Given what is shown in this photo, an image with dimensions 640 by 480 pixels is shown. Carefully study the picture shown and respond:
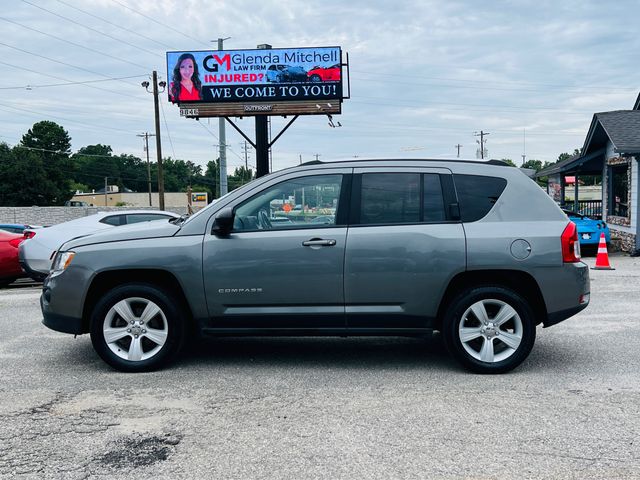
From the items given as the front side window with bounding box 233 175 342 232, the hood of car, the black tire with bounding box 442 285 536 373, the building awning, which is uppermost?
the building awning

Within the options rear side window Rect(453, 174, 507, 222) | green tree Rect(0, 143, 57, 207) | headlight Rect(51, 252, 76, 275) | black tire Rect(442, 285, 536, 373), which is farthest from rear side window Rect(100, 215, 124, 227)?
green tree Rect(0, 143, 57, 207)

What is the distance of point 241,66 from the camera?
2642cm

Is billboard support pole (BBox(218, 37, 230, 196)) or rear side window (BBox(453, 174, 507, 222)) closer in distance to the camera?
rear side window (BBox(453, 174, 507, 222))

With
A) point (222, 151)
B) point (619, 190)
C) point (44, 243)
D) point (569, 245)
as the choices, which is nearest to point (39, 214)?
point (222, 151)

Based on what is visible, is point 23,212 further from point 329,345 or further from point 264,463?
point 264,463

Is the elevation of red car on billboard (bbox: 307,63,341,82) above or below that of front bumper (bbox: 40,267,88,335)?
above

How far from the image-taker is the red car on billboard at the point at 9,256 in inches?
493

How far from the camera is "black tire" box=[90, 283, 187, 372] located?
5574mm

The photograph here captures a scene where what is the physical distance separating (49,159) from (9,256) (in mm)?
91573

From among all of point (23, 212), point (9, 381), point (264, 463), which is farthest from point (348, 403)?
point (23, 212)

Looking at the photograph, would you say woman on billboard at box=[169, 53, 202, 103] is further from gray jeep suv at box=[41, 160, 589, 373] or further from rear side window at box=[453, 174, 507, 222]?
rear side window at box=[453, 174, 507, 222]

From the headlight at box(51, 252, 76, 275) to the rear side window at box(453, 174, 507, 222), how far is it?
3489mm

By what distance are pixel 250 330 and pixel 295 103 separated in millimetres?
21946

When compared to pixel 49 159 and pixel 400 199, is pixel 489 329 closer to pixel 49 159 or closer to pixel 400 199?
pixel 400 199
